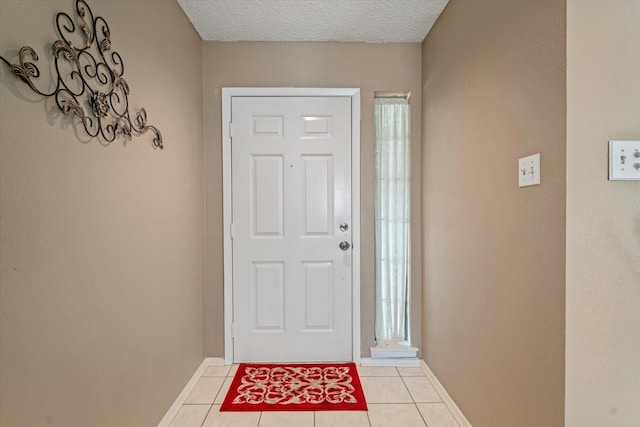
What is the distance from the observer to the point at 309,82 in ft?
8.22

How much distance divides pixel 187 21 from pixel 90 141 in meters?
1.35

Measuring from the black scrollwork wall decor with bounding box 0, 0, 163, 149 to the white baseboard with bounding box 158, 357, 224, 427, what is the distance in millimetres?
1466

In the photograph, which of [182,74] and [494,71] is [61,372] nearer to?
[182,74]

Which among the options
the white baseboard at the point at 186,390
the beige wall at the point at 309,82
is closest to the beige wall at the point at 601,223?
the beige wall at the point at 309,82

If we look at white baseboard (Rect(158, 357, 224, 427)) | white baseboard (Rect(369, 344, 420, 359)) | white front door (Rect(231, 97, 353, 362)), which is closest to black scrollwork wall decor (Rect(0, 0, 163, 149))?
white front door (Rect(231, 97, 353, 362))

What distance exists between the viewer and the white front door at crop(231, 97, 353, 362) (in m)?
2.51

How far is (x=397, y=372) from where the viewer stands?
2.43 metres

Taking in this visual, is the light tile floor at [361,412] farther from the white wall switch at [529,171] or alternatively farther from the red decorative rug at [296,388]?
the white wall switch at [529,171]

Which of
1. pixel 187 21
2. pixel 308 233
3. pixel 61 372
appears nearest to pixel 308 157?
pixel 308 233

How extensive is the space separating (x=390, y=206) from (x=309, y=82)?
109 centimetres

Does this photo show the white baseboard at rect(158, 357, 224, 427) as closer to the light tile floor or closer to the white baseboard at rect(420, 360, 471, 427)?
the light tile floor

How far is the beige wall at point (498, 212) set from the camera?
3.71 feet

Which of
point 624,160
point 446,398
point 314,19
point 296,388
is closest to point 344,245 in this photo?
point 296,388

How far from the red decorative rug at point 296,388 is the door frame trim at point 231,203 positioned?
0.72 feet
